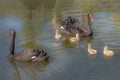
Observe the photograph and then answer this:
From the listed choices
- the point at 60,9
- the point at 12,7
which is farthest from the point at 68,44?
the point at 12,7

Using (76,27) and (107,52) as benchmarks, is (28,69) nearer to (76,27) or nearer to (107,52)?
(107,52)

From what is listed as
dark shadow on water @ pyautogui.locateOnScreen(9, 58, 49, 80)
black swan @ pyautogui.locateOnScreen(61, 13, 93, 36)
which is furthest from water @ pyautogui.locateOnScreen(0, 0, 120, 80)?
black swan @ pyautogui.locateOnScreen(61, 13, 93, 36)

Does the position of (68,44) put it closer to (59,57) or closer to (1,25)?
(59,57)

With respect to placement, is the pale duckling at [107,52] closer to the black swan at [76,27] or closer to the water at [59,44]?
the water at [59,44]

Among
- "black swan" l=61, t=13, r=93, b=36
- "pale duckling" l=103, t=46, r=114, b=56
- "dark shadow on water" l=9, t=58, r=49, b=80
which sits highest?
"black swan" l=61, t=13, r=93, b=36

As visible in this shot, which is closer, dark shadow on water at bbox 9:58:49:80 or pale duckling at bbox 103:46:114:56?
dark shadow on water at bbox 9:58:49:80

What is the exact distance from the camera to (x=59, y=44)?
1311 centimetres

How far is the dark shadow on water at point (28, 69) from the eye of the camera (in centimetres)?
1036

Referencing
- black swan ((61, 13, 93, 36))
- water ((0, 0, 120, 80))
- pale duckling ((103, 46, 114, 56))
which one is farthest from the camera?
black swan ((61, 13, 93, 36))

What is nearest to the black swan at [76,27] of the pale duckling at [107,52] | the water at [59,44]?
the water at [59,44]

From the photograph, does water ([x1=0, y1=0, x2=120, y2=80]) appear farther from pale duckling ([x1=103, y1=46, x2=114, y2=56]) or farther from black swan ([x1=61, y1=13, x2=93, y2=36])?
black swan ([x1=61, y1=13, x2=93, y2=36])

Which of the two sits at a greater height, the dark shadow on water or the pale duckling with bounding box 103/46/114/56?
the pale duckling with bounding box 103/46/114/56

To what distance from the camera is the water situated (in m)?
10.4

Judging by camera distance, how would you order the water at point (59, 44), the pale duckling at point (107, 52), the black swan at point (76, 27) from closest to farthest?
the water at point (59, 44), the pale duckling at point (107, 52), the black swan at point (76, 27)
